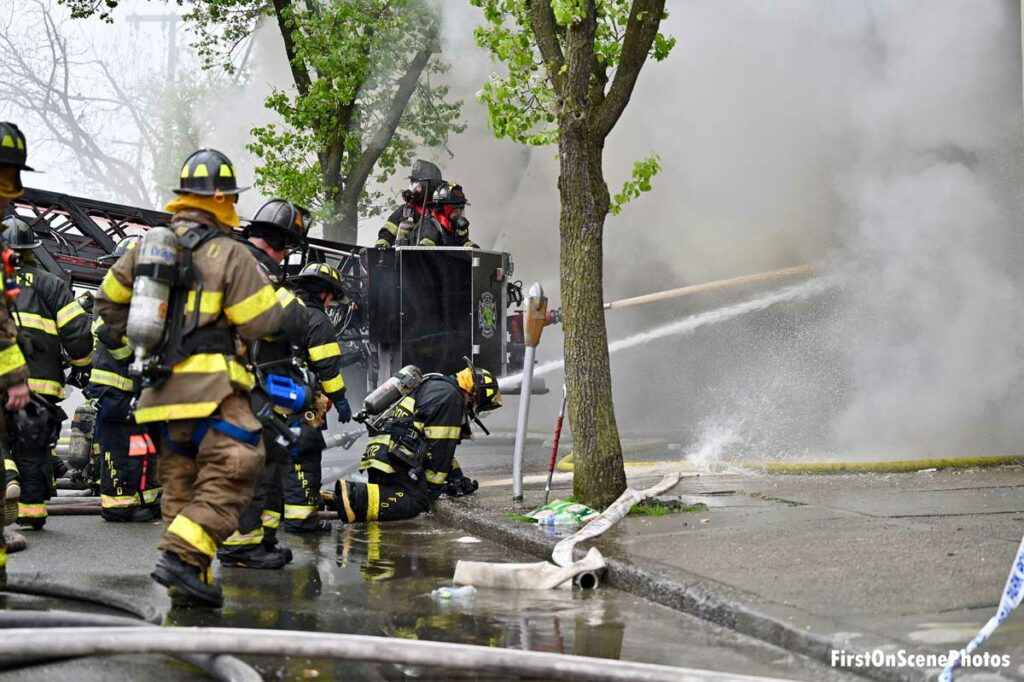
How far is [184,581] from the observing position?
4996mm

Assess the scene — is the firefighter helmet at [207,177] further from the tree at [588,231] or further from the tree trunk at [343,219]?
the tree trunk at [343,219]

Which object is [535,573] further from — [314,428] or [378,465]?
[378,465]

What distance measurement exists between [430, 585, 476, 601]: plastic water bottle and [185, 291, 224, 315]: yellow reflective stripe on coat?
154cm

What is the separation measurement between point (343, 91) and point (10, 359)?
10950 millimetres

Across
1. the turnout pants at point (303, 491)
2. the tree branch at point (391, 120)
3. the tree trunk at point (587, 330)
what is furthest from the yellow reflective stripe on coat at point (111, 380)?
the tree branch at point (391, 120)

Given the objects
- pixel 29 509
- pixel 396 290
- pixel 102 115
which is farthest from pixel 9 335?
pixel 102 115

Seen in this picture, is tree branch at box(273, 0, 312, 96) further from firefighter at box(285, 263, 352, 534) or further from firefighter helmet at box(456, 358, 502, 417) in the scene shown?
firefighter at box(285, 263, 352, 534)

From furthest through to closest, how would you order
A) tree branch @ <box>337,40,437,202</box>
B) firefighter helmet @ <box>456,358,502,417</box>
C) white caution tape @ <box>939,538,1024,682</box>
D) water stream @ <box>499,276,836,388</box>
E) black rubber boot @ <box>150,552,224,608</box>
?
tree branch @ <box>337,40,437,202</box>
water stream @ <box>499,276,836,388</box>
firefighter helmet @ <box>456,358,502,417</box>
black rubber boot @ <box>150,552,224,608</box>
white caution tape @ <box>939,538,1024,682</box>

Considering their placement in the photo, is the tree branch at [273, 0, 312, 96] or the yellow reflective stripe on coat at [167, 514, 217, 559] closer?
the yellow reflective stripe on coat at [167, 514, 217, 559]

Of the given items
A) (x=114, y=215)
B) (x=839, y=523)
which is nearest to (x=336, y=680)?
(x=839, y=523)

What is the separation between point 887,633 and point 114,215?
30.0ft

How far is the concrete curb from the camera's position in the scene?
4.20m

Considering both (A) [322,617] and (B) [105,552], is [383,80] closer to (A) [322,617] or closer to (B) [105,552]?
(B) [105,552]

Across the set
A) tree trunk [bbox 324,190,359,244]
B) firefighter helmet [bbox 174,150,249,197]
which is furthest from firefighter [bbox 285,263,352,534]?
tree trunk [bbox 324,190,359,244]
